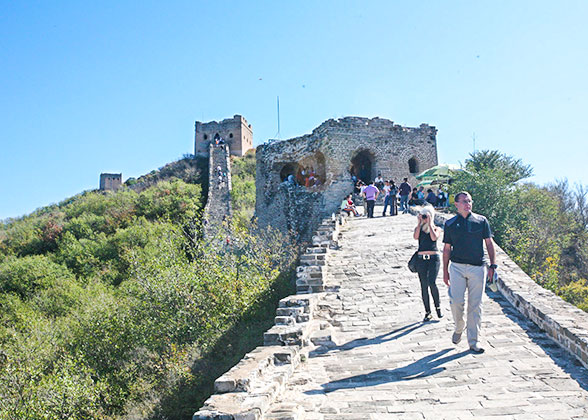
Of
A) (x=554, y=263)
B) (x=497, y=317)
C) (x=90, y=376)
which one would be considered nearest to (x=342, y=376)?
(x=497, y=317)

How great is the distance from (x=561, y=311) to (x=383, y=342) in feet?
8.12

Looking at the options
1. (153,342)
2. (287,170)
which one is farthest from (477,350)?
(287,170)

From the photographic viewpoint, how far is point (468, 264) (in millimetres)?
5062

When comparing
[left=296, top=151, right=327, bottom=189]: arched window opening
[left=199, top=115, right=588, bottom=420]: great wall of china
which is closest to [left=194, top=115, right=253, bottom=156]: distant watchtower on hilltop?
[left=296, top=151, right=327, bottom=189]: arched window opening

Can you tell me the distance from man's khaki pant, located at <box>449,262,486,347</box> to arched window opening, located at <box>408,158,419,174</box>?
18.8 metres

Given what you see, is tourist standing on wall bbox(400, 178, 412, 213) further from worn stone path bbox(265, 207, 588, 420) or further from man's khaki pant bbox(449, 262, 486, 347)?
man's khaki pant bbox(449, 262, 486, 347)

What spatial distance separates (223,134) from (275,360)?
43157mm

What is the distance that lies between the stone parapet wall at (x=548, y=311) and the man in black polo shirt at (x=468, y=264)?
3.32ft

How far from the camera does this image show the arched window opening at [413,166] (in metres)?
23.2

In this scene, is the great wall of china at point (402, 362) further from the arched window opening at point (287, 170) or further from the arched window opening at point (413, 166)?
the arched window opening at point (287, 170)

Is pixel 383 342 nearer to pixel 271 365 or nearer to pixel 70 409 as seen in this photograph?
pixel 271 365

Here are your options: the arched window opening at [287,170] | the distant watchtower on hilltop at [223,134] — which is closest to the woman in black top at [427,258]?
the arched window opening at [287,170]

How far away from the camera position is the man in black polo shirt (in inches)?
198

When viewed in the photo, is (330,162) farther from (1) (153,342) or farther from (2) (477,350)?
(2) (477,350)
